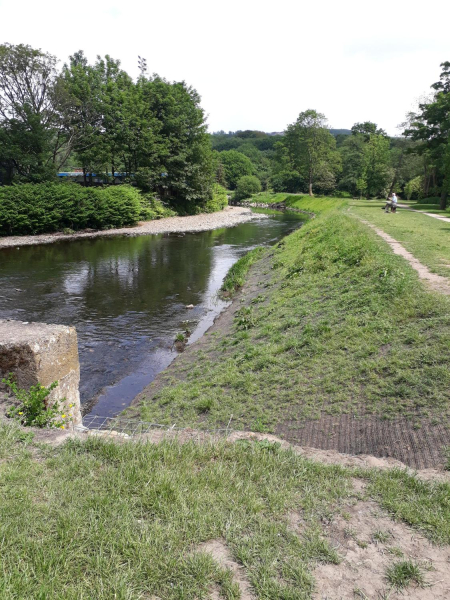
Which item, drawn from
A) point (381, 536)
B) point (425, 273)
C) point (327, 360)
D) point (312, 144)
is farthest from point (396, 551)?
point (312, 144)

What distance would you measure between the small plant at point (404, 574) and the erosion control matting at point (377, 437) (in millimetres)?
2067

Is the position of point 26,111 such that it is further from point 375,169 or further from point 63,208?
point 375,169

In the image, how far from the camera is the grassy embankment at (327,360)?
22.9 feet

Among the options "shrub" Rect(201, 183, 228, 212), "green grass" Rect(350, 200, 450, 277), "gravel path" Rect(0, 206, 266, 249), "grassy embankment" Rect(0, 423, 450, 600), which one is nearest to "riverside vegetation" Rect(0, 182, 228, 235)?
"gravel path" Rect(0, 206, 266, 249)

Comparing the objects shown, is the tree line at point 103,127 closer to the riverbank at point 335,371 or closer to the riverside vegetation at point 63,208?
the riverside vegetation at point 63,208

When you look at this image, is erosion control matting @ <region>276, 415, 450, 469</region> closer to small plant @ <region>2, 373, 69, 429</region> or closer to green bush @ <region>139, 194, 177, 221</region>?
small plant @ <region>2, 373, 69, 429</region>

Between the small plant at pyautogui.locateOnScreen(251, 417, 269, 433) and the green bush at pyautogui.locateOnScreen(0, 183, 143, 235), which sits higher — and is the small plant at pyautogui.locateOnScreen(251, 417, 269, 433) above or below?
below

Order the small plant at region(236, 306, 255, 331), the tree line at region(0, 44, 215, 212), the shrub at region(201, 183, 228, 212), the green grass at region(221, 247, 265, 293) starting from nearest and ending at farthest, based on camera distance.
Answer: the small plant at region(236, 306, 255, 331)
the green grass at region(221, 247, 265, 293)
the tree line at region(0, 44, 215, 212)
the shrub at region(201, 183, 228, 212)

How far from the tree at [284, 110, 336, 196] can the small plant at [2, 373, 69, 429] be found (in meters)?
66.9

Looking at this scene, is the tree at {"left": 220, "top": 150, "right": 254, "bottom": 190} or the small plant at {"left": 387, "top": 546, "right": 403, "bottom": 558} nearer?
the small plant at {"left": 387, "top": 546, "right": 403, "bottom": 558}

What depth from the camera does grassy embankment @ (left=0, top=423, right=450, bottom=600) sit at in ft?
9.62

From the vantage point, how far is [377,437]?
236 inches

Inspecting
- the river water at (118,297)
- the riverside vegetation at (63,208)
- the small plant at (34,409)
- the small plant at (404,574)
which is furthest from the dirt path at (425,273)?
the riverside vegetation at (63,208)

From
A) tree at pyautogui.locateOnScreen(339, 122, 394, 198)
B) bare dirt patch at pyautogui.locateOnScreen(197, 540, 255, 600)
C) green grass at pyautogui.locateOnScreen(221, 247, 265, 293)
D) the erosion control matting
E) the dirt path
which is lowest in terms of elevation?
the erosion control matting
